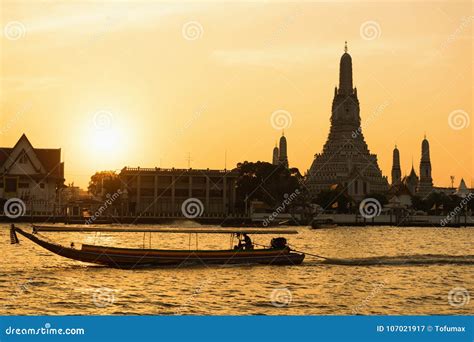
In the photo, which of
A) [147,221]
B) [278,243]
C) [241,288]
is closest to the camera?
[241,288]

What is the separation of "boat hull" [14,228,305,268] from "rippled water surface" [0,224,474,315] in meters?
0.61

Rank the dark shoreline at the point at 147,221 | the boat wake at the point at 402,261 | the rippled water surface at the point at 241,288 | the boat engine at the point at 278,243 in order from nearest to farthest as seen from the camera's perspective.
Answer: the rippled water surface at the point at 241,288, the boat engine at the point at 278,243, the boat wake at the point at 402,261, the dark shoreline at the point at 147,221

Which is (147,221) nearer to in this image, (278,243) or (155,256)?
(278,243)

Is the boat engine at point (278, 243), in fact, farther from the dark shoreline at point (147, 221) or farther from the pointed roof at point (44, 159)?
the pointed roof at point (44, 159)

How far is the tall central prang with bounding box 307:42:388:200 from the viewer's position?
527 ft

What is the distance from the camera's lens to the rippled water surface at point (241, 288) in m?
31.0

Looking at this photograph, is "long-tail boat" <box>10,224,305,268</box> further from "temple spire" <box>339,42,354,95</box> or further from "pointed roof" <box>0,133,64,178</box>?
"temple spire" <box>339,42,354,95</box>

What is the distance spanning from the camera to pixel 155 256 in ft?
142

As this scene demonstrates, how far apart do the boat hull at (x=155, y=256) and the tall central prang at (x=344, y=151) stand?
368 ft

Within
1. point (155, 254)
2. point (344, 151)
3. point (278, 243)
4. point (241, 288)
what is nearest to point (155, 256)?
point (155, 254)

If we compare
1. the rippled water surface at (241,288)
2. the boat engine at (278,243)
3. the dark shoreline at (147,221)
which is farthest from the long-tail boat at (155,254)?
the dark shoreline at (147,221)

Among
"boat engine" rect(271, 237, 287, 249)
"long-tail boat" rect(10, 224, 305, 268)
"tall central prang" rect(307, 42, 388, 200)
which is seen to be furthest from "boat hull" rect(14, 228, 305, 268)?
"tall central prang" rect(307, 42, 388, 200)

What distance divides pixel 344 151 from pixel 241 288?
5081 inches

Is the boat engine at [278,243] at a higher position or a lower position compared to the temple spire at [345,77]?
lower
